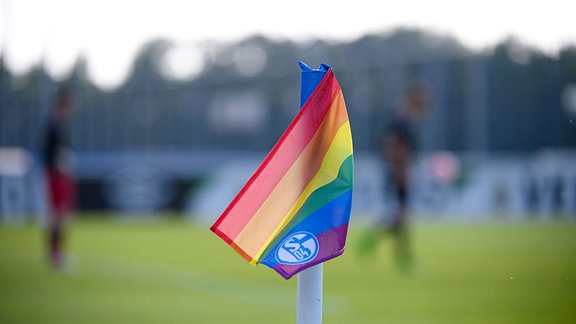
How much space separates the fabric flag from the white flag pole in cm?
6

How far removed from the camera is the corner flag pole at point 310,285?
217 centimetres

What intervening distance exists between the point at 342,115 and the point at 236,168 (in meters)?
13.2

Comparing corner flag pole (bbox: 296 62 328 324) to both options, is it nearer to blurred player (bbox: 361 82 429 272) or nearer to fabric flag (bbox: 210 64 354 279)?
fabric flag (bbox: 210 64 354 279)

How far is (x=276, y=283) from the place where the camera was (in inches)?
268

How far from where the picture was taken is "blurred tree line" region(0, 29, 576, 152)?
46.9ft

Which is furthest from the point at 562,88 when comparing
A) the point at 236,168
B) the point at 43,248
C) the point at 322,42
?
the point at 43,248

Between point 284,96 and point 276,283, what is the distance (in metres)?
8.88

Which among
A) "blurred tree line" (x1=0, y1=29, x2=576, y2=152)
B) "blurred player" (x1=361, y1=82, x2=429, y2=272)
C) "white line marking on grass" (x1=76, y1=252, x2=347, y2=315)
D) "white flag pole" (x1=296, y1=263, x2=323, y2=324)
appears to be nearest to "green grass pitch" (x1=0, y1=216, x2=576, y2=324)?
"white line marking on grass" (x1=76, y1=252, x2=347, y2=315)

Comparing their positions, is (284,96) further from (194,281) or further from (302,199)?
(302,199)

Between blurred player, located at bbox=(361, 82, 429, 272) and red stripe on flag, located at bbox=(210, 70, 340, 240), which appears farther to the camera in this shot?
blurred player, located at bbox=(361, 82, 429, 272)

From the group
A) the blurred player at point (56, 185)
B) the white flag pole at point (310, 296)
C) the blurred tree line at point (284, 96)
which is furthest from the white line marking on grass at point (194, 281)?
the blurred tree line at point (284, 96)

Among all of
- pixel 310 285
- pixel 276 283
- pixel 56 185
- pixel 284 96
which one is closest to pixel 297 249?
pixel 310 285

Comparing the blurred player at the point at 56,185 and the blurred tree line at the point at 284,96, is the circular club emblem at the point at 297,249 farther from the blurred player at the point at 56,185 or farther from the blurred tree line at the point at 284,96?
the blurred tree line at the point at 284,96

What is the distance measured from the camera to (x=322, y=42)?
47.5 ft
